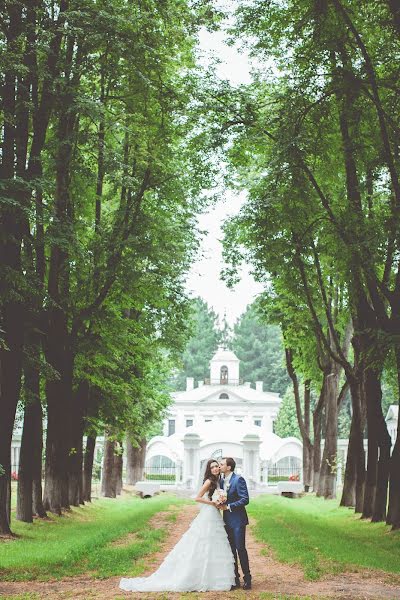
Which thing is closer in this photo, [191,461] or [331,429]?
[331,429]

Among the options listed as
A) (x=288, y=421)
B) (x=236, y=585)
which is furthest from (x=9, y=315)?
(x=288, y=421)

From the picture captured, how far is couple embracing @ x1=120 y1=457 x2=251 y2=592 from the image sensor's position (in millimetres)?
9414

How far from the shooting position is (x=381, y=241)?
612 inches

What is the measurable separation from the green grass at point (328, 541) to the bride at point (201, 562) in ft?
5.51

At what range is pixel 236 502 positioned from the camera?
A: 385 inches

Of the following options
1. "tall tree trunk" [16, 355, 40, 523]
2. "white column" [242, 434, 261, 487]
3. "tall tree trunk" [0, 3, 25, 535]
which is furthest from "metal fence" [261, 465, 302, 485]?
"tall tree trunk" [0, 3, 25, 535]

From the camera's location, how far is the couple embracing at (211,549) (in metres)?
9.41

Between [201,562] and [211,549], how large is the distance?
190 millimetres

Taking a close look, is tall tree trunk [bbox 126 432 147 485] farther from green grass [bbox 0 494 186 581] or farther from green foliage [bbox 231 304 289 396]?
green foliage [bbox 231 304 289 396]

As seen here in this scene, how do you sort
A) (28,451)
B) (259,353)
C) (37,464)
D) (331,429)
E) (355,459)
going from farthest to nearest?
1. (259,353)
2. (331,429)
3. (355,459)
4. (37,464)
5. (28,451)

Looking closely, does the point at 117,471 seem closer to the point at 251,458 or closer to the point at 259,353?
the point at 251,458

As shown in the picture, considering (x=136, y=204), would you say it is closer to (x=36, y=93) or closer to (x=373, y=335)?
(x=36, y=93)

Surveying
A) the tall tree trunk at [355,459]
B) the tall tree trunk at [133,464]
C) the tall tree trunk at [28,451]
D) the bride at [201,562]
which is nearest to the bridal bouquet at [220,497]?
the bride at [201,562]

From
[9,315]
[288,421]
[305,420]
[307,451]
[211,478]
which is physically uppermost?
[9,315]
